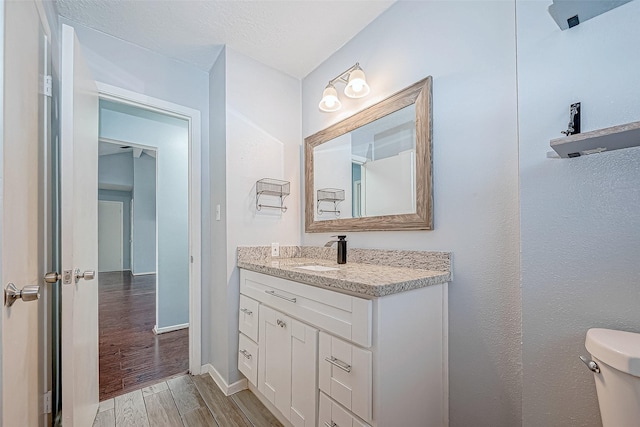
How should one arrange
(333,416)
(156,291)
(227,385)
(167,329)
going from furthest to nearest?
(156,291) < (167,329) < (227,385) < (333,416)

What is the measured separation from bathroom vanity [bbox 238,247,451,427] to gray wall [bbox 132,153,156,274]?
606cm

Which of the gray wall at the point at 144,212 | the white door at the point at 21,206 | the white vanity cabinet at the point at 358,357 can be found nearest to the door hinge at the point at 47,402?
the white door at the point at 21,206

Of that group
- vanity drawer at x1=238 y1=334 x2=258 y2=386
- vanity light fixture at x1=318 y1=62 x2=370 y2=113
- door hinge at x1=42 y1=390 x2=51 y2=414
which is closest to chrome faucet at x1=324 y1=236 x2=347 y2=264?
vanity drawer at x1=238 y1=334 x2=258 y2=386

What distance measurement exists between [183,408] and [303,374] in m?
0.94

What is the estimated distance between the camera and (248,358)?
1.78 m

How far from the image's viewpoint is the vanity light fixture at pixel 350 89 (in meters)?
1.67

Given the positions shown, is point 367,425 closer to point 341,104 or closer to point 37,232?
point 37,232

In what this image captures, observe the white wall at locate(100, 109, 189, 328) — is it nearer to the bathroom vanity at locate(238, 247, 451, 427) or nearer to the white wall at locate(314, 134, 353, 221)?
the white wall at locate(314, 134, 353, 221)

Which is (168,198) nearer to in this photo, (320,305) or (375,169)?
(375,169)

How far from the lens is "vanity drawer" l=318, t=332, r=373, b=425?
1.02m

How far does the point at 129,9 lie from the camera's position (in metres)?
1.67

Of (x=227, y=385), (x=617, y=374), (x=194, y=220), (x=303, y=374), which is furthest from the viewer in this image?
(x=194, y=220)

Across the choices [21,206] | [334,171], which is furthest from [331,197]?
[21,206]

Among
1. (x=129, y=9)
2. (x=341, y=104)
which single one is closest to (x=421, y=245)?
(x=341, y=104)
